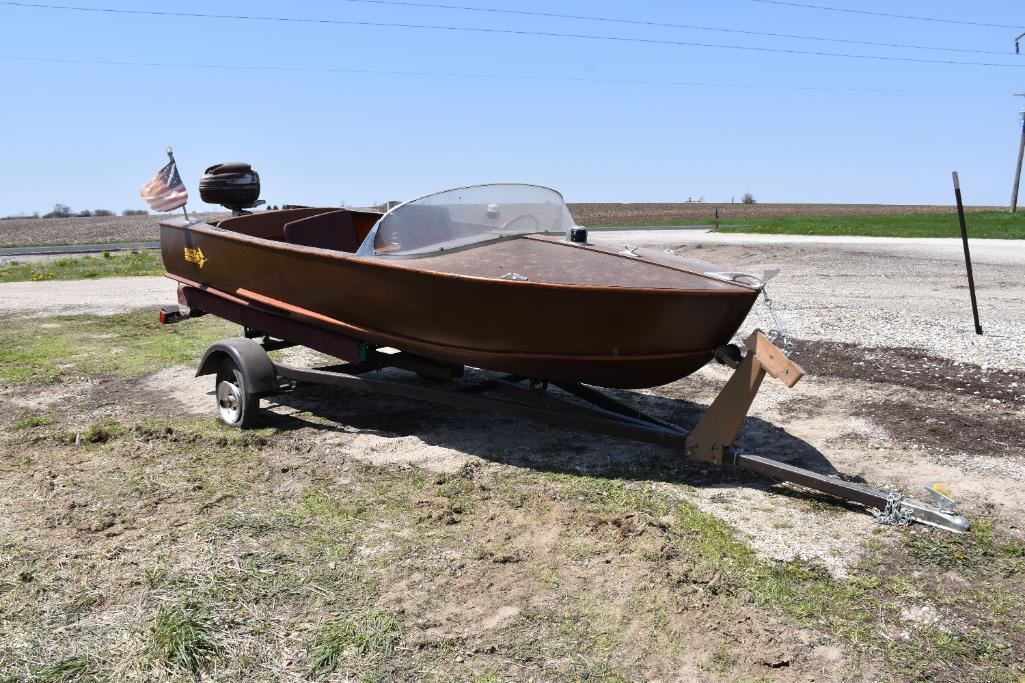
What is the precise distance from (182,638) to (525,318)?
7.63 ft

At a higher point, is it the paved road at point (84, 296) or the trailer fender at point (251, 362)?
the paved road at point (84, 296)

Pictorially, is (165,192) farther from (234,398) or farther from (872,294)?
(872,294)

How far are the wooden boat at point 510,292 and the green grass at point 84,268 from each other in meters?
12.5

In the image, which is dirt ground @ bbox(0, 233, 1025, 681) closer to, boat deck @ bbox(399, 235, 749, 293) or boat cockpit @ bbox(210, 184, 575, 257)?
boat deck @ bbox(399, 235, 749, 293)

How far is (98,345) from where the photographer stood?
8.74 meters

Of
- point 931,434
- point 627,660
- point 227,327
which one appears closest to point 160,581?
point 627,660

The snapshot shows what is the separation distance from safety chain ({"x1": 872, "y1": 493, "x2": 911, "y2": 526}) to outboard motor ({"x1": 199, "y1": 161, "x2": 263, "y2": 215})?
19.8 feet

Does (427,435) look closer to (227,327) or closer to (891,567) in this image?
(891,567)

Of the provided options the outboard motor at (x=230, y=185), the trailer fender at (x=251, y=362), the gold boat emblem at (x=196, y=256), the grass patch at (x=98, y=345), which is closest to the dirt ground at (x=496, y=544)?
the trailer fender at (x=251, y=362)

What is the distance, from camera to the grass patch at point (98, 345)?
7512 mm

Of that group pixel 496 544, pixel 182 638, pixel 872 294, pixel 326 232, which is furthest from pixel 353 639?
pixel 872 294

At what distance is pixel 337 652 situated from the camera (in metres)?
2.78

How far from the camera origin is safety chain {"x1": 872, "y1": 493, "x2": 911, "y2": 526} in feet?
12.2

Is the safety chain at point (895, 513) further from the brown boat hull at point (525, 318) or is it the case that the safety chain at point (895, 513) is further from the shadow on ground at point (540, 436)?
the brown boat hull at point (525, 318)
